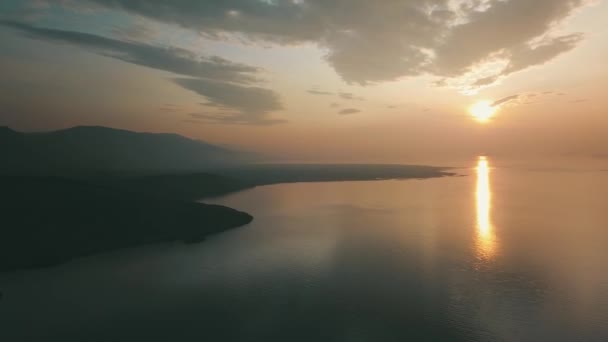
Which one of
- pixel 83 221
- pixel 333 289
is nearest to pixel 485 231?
pixel 333 289

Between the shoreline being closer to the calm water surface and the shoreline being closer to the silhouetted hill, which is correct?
the silhouetted hill

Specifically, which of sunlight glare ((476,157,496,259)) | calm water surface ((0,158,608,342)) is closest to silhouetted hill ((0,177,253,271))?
calm water surface ((0,158,608,342))

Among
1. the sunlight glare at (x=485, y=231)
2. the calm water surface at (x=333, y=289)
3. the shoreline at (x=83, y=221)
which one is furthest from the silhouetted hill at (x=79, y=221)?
the sunlight glare at (x=485, y=231)

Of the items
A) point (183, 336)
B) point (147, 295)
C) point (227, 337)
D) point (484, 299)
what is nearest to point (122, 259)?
point (147, 295)

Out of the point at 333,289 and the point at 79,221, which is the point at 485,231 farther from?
the point at 79,221

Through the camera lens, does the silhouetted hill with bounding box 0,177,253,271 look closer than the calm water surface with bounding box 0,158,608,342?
No

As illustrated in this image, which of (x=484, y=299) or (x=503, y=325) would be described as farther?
(x=484, y=299)

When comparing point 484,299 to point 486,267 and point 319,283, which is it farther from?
point 319,283

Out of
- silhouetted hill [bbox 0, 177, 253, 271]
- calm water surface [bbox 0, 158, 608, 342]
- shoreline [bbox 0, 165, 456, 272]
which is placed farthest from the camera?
silhouetted hill [bbox 0, 177, 253, 271]
